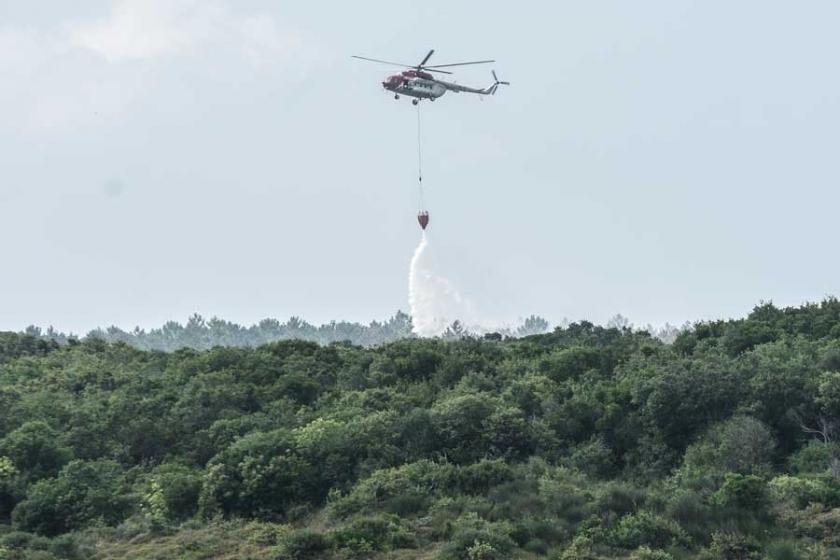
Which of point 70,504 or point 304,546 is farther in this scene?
point 70,504

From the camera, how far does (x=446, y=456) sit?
61.1 m

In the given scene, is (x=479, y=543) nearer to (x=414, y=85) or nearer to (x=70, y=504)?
(x=70, y=504)

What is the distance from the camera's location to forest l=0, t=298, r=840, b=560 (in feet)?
168

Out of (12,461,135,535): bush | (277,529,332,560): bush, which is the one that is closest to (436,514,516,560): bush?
(277,529,332,560): bush

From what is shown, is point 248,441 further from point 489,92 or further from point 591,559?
point 489,92

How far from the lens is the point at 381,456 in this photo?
60656 mm

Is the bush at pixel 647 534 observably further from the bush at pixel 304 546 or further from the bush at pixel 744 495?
the bush at pixel 304 546

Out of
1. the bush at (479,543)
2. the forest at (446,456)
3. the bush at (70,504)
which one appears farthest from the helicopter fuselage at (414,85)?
the bush at (479,543)

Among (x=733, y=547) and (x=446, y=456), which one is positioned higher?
(x=446, y=456)

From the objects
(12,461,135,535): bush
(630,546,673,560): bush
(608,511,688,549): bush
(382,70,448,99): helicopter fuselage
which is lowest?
(630,546,673,560): bush

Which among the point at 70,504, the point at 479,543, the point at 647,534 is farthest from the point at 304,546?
the point at 70,504

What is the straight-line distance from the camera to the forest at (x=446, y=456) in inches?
2014

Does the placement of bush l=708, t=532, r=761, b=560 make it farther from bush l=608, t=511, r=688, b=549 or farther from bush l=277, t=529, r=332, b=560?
bush l=277, t=529, r=332, b=560

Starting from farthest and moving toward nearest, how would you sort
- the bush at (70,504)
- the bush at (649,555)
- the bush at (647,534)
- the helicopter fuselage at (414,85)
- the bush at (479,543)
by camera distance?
1. the helicopter fuselage at (414,85)
2. the bush at (70,504)
3. the bush at (647,534)
4. the bush at (479,543)
5. the bush at (649,555)
